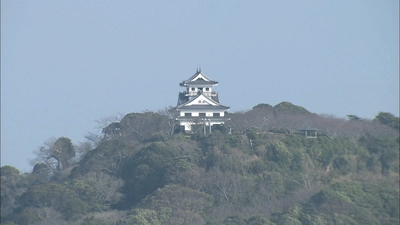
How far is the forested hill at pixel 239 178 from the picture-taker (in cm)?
3406

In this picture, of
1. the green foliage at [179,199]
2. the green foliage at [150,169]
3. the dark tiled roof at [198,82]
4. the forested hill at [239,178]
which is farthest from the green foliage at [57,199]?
the dark tiled roof at [198,82]

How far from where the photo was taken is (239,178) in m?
36.7

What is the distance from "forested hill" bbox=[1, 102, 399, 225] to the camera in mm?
34062

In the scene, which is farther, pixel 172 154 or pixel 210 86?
pixel 210 86

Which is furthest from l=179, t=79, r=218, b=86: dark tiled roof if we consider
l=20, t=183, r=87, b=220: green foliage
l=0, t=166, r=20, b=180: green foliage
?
l=20, t=183, r=87, b=220: green foliage

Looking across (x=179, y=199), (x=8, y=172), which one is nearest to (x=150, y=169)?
(x=179, y=199)

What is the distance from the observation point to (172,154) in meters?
39.1

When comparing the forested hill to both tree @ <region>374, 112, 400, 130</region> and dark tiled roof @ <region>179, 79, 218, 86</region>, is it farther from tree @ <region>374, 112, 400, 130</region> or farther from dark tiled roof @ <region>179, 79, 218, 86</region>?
dark tiled roof @ <region>179, 79, 218, 86</region>

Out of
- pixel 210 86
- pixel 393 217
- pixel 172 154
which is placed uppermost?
pixel 210 86

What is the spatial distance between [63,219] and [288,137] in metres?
9.99

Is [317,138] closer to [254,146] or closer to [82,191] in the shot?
[254,146]

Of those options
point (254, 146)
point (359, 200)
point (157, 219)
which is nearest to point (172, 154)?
point (254, 146)

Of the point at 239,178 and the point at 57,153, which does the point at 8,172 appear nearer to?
the point at 57,153

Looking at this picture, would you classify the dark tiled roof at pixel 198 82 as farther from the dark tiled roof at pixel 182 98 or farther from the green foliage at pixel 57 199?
the green foliage at pixel 57 199
